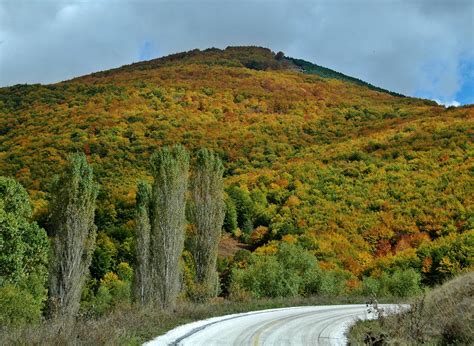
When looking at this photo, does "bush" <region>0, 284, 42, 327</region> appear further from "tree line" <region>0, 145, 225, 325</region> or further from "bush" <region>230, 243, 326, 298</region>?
"bush" <region>230, 243, 326, 298</region>

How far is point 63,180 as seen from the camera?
2288 centimetres

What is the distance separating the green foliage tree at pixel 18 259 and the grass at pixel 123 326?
779 cm

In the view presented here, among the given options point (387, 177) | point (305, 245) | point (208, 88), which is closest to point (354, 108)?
point (208, 88)

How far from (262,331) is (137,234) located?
13690 millimetres

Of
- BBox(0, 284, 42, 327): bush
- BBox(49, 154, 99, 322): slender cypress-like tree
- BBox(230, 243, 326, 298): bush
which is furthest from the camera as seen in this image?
BBox(230, 243, 326, 298): bush

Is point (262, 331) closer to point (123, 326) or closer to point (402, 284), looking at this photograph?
point (123, 326)

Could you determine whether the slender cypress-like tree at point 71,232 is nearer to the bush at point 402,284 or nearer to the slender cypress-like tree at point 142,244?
the slender cypress-like tree at point 142,244

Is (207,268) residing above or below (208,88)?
below

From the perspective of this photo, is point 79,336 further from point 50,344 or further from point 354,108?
point 354,108

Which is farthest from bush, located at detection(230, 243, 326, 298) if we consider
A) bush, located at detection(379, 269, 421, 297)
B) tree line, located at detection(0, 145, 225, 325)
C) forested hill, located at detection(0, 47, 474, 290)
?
tree line, located at detection(0, 145, 225, 325)

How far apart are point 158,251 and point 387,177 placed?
49.3 m

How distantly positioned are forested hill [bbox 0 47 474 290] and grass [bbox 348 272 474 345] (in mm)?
23167

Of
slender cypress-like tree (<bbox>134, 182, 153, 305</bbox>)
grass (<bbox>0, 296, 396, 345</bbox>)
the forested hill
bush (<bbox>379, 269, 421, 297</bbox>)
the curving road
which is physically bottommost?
the curving road

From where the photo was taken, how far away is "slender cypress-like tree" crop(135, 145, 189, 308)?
77.4 ft
